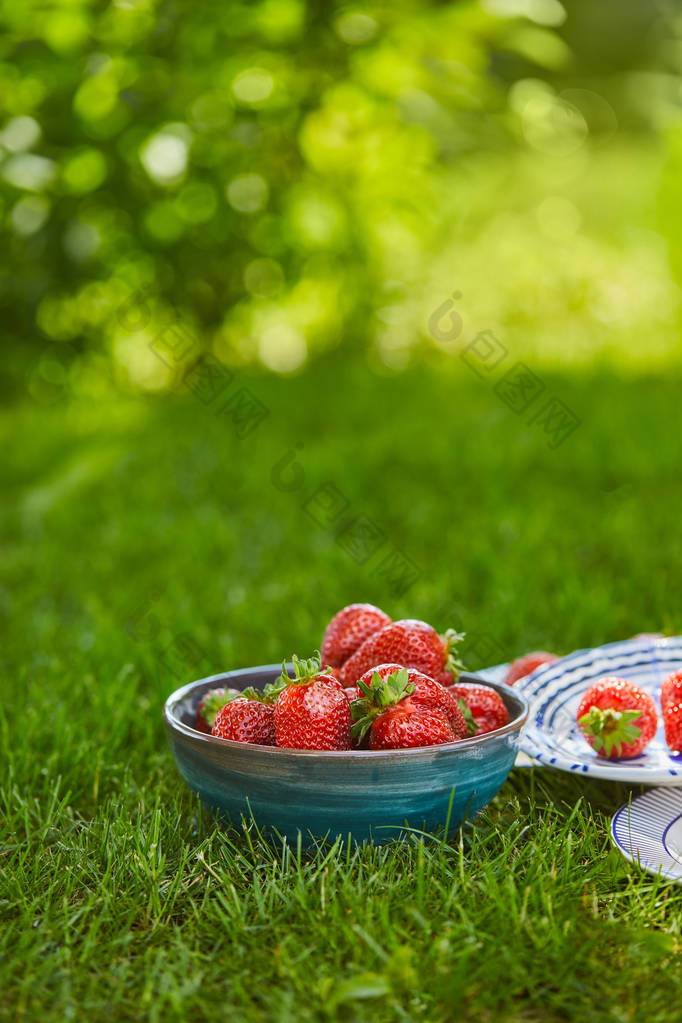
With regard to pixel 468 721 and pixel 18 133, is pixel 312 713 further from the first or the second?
pixel 18 133

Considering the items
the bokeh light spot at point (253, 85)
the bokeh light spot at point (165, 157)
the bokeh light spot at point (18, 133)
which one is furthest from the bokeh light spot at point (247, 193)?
the bokeh light spot at point (18, 133)

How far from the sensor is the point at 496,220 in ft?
24.1

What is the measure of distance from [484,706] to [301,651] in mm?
816

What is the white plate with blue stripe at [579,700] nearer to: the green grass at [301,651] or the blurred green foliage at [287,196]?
the green grass at [301,651]

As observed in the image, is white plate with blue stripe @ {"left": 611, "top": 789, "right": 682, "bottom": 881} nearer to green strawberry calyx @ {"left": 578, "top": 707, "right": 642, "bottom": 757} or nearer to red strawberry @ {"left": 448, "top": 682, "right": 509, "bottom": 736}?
green strawberry calyx @ {"left": 578, "top": 707, "right": 642, "bottom": 757}

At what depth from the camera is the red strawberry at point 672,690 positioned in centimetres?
157

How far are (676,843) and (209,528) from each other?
205 centimetres

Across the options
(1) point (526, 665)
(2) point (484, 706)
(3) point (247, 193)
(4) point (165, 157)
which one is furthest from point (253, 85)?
(2) point (484, 706)

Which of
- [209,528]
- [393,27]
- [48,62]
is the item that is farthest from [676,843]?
[393,27]

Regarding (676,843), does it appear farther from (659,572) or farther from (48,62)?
(48,62)

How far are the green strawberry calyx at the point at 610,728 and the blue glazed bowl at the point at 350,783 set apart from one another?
0.58 ft

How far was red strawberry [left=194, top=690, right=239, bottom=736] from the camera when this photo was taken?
1550 mm

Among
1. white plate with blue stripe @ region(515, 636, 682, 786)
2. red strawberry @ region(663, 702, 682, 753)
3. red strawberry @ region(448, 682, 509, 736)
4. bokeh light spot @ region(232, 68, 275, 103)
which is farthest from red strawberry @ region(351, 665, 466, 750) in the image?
bokeh light spot @ region(232, 68, 275, 103)

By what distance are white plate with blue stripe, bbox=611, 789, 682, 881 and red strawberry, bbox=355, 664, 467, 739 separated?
25 cm
